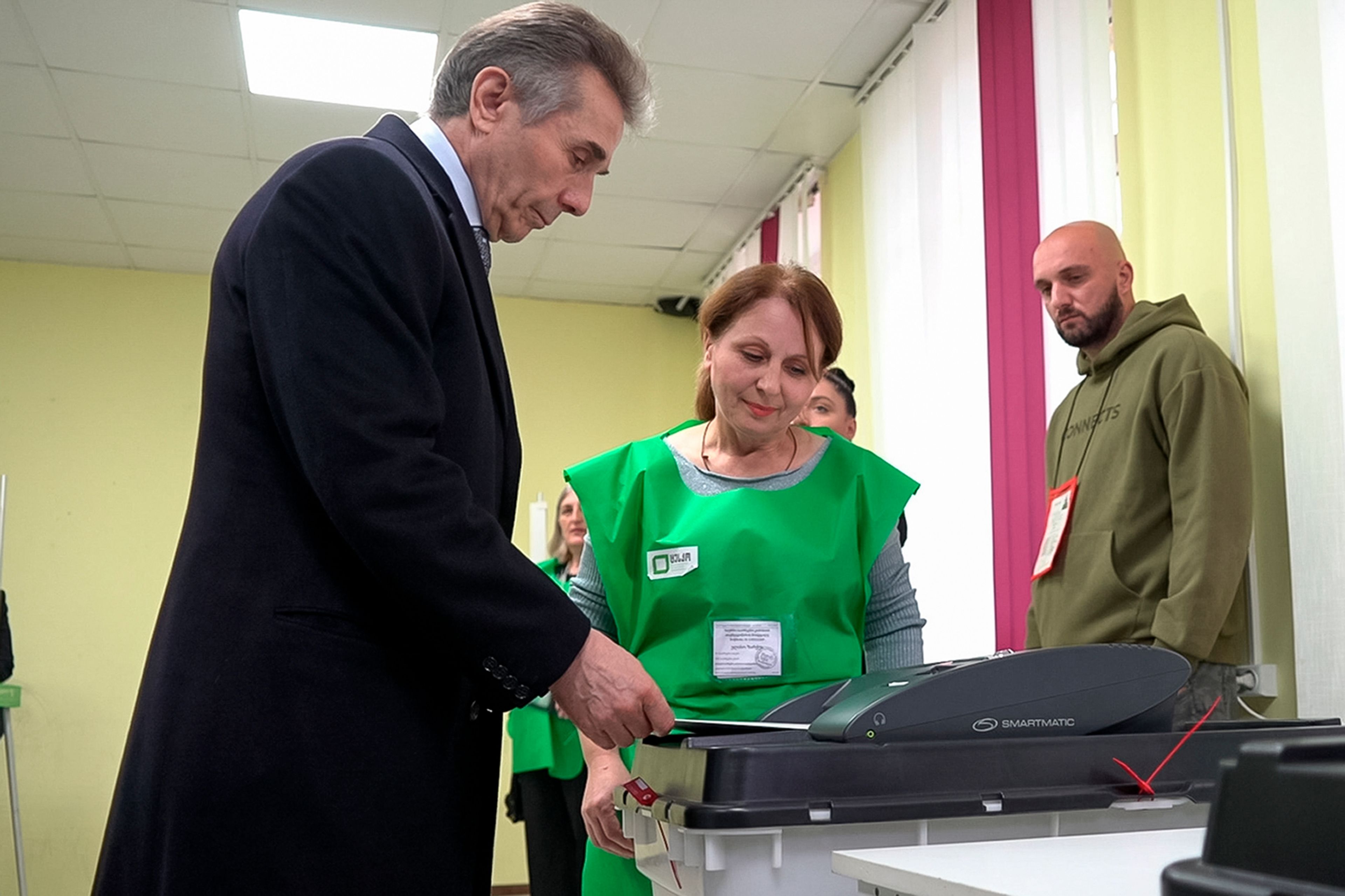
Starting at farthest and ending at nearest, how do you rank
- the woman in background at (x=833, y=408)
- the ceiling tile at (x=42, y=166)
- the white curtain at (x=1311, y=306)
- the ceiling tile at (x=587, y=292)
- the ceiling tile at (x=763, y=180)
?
the ceiling tile at (x=587, y=292) → the ceiling tile at (x=763, y=180) → the ceiling tile at (x=42, y=166) → the woman in background at (x=833, y=408) → the white curtain at (x=1311, y=306)

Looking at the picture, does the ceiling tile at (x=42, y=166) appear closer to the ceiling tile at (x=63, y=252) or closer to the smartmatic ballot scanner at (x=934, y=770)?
the ceiling tile at (x=63, y=252)

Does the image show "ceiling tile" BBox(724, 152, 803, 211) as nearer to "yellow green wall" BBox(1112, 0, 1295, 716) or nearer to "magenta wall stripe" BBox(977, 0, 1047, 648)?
"magenta wall stripe" BBox(977, 0, 1047, 648)

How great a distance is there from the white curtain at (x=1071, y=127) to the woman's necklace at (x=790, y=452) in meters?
1.34

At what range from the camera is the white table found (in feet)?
1.98

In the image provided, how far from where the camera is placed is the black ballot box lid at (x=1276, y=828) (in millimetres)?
451

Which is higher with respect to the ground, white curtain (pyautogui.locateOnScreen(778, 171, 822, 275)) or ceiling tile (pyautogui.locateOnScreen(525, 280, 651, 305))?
ceiling tile (pyautogui.locateOnScreen(525, 280, 651, 305))

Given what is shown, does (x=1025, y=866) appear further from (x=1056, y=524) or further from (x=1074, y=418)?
(x=1074, y=418)

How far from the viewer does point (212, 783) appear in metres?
0.93

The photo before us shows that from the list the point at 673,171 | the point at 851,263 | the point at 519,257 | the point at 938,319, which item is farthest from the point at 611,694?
the point at 519,257

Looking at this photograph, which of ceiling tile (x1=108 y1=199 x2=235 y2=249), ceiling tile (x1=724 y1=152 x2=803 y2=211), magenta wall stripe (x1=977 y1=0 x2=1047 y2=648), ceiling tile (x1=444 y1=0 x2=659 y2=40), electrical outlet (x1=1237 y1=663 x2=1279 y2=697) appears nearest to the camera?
electrical outlet (x1=1237 y1=663 x2=1279 y2=697)

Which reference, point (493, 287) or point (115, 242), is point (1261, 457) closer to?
point (493, 287)

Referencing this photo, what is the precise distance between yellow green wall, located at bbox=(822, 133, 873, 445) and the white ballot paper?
9.01ft

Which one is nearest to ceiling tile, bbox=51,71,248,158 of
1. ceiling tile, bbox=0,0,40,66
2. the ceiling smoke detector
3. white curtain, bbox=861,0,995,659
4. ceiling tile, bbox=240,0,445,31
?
ceiling tile, bbox=0,0,40,66

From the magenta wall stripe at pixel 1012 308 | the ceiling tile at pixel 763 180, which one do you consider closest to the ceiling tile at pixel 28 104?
the ceiling tile at pixel 763 180
